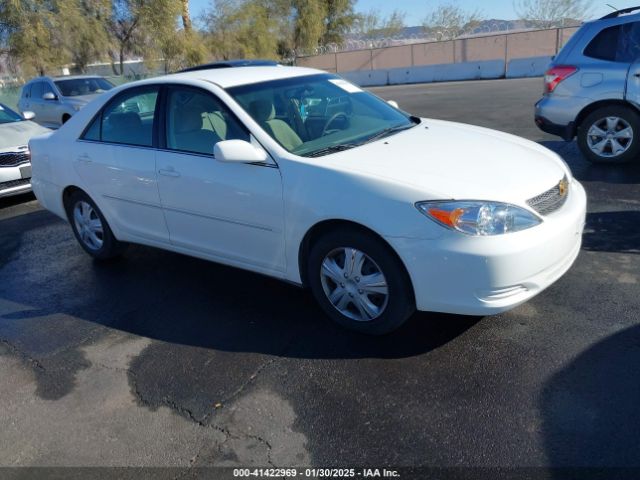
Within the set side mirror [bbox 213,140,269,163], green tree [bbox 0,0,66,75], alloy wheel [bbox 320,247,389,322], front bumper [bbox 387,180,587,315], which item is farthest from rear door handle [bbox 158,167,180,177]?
green tree [bbox 0,0,66,75]

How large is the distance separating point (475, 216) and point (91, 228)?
12.2ft

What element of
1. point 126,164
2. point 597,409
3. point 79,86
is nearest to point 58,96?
point 79,86

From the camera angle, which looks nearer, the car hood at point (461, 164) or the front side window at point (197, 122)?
the car hood at point (461, 164)

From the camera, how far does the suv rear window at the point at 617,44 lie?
6699 mm

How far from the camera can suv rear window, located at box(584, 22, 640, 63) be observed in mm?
6699

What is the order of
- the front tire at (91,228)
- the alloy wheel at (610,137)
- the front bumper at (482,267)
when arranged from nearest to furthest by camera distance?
the front bumper at (482,267) → the front tire at (91,228) → the alloy wheel at (610,137)

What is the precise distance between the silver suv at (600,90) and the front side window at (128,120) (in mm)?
5178

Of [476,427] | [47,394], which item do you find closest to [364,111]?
[476,427]

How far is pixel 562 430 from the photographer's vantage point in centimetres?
262

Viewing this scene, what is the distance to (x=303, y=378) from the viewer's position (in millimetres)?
3223

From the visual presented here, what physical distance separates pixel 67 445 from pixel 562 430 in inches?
95.5

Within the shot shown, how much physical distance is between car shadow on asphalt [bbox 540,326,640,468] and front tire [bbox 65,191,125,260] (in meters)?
3.88

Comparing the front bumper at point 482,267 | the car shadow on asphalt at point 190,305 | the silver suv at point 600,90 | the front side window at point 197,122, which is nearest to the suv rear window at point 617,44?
the silver suv at point 600,90

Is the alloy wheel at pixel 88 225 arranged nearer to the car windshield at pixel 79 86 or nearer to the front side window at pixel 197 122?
the front side window at pixel 197 122
